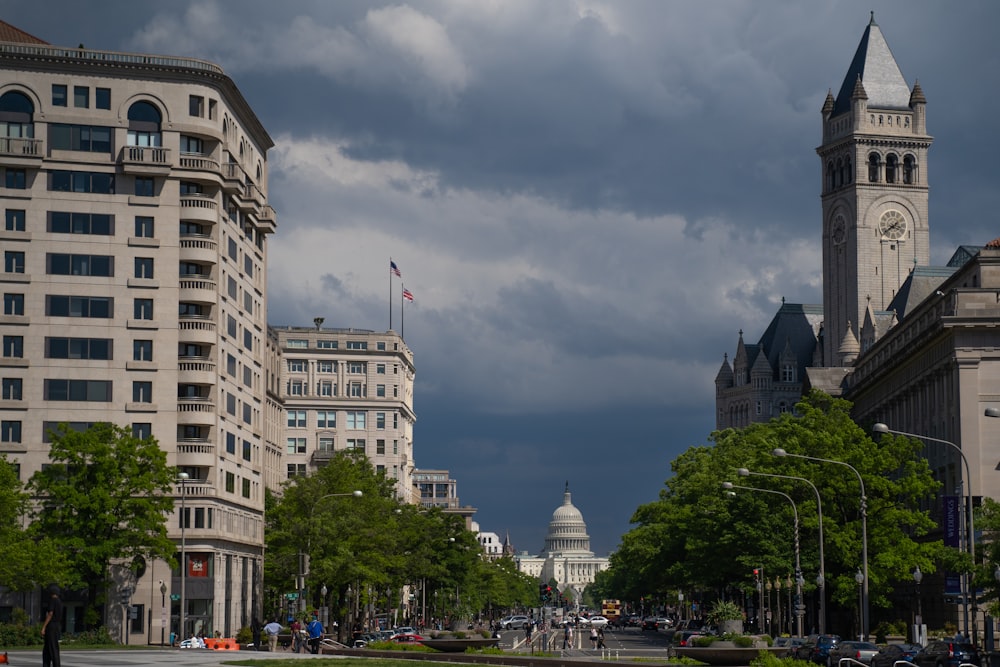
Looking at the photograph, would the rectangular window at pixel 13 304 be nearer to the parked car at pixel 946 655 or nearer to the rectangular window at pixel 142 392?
the rectangular window at pixel 142 392

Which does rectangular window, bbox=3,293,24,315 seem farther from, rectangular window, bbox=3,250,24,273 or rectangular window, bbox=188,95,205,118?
rectangular window, bbox=188,95,205,118

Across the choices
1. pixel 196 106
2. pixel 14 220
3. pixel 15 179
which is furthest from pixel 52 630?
pixel 196 106

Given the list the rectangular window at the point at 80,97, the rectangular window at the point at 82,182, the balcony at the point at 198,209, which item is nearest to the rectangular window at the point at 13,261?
the rectangular window at the point at 82,182

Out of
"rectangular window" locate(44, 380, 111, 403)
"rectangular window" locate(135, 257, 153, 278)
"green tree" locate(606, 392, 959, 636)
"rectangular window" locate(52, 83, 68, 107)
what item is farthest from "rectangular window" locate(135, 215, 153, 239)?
"green tree" locate(606, 392, 959, 636)

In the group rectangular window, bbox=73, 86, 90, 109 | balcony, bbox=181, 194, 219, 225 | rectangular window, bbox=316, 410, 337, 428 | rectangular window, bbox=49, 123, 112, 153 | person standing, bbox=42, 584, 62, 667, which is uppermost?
rectangular window, bbox=73, 86, 90, 109

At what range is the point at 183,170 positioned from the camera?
102812mm

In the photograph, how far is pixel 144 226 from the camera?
10206 cm

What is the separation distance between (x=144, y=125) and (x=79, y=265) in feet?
33.4

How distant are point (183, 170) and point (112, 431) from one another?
800 inches

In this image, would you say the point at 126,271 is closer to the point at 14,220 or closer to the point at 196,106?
the point at 14,220

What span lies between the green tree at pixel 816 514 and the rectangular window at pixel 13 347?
1837 inches

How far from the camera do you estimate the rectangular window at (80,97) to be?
10088 cm

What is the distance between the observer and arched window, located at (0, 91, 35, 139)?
99.8 m

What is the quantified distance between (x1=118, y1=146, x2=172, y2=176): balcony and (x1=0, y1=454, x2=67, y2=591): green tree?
2376cm
